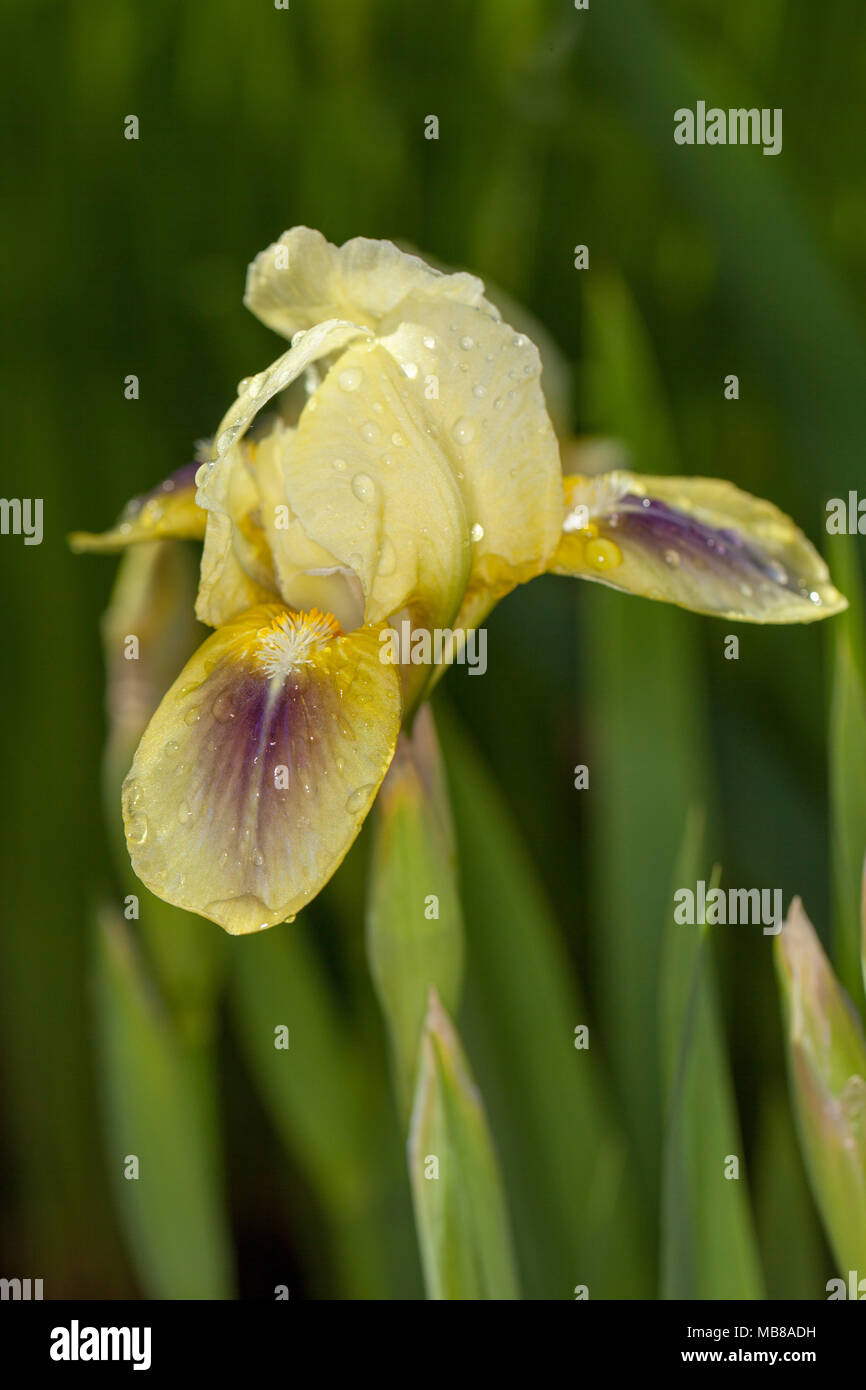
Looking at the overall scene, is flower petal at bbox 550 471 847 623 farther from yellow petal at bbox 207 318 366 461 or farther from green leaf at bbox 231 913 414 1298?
green leaf at bbox 231 913 414 1298

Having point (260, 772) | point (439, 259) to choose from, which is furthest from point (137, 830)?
point (439, 259)

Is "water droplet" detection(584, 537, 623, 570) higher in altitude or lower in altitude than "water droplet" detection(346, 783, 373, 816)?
higher

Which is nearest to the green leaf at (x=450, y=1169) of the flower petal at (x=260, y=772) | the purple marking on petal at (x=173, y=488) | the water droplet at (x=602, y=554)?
the flower petal at (x=260, y=772)

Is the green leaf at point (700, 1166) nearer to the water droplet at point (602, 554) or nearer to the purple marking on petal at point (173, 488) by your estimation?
the water droplet at point (602, 554)

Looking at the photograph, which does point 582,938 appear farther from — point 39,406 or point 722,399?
point 39,406

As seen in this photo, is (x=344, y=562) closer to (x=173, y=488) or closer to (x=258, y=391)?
(x=258, y=391)

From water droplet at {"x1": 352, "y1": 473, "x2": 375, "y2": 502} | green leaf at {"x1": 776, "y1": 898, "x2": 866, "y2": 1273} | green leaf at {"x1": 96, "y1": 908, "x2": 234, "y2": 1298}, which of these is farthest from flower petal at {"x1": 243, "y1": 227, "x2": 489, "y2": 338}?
green leaf at {"x1": 96, "y1": 908, "x2": 234, "y2": 1298}
